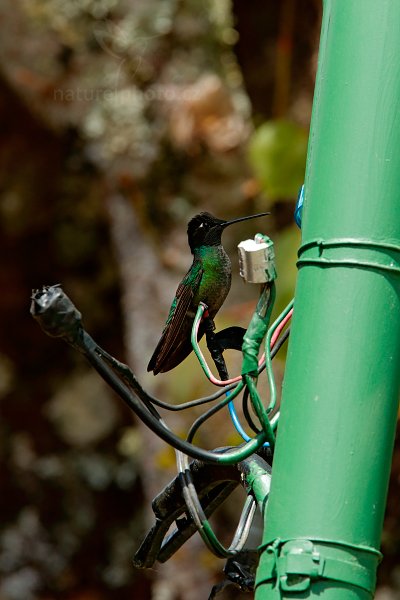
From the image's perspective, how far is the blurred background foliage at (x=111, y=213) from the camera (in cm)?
274

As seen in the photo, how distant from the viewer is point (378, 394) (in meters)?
0.89

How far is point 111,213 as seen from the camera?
290cm

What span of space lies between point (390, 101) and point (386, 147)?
45 millimetres

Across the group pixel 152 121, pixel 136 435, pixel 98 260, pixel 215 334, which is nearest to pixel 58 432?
pixel 136 435

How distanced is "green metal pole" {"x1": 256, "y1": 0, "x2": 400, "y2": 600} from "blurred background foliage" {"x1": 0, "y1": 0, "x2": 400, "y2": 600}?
5.13 feet

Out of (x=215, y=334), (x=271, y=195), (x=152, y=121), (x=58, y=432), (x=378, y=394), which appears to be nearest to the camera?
(x=378, y=394)

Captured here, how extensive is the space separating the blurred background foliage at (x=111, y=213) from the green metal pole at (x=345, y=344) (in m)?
1.56

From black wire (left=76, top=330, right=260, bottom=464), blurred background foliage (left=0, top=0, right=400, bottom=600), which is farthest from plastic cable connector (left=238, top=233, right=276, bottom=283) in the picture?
blurred background foliage (left=0, top=0, right=400, bottom=600)

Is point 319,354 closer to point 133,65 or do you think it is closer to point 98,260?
point 133,65

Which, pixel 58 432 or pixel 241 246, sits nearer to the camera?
pixel 241 246

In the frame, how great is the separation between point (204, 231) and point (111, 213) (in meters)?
1.83

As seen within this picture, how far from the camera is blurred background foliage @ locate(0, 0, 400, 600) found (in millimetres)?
2736

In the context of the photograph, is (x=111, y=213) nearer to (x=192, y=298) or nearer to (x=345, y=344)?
(x=192, y=298)

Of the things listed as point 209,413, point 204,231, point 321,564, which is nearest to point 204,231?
point 204,231
